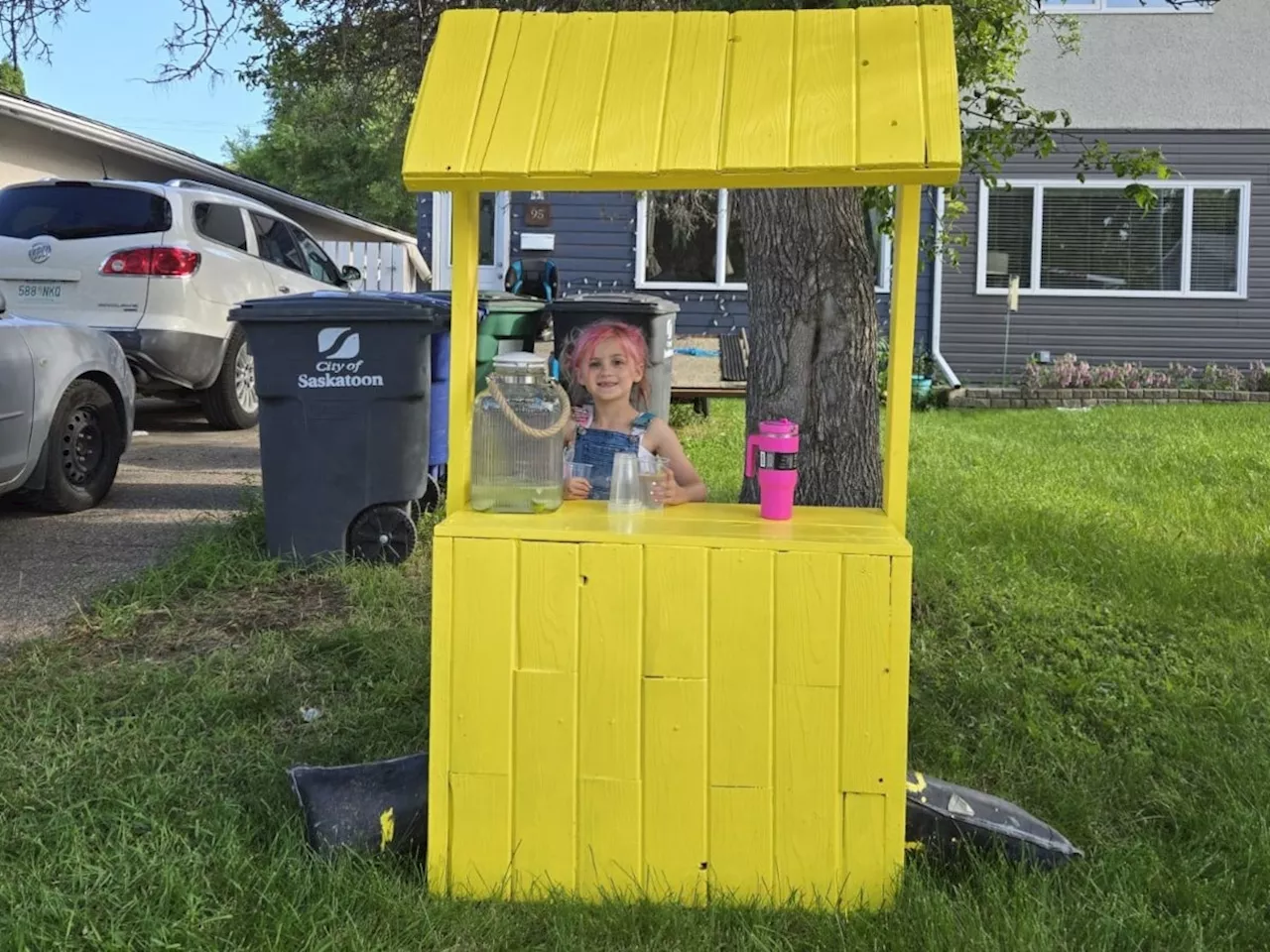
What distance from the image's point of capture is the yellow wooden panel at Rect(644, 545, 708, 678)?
254cm

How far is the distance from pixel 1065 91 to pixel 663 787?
1368 cm

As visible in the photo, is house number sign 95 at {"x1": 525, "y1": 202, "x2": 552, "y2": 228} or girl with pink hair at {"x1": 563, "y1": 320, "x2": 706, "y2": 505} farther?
house number sign 95 at {"x1": 525, "y1": 202, "x2": 552, "y2": 228}

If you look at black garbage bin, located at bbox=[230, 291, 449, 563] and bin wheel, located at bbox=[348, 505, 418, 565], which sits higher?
black garbage bin, located at bbox=[230, 291, 449, 563]

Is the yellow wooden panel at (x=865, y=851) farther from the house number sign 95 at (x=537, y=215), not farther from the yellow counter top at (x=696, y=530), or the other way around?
the house number sign 95 at (x=537, y=215)

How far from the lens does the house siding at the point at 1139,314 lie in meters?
14.0

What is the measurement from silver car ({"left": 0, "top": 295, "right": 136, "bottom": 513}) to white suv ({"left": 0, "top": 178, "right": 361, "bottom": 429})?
172 centimetres

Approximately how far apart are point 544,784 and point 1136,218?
13778 millimetres

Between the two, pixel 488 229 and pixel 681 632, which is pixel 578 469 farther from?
pixel 488 229

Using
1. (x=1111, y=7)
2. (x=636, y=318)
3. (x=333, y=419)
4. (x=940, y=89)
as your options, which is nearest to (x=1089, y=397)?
(x=1111, y=7)

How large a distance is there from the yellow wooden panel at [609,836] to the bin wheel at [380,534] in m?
2.81

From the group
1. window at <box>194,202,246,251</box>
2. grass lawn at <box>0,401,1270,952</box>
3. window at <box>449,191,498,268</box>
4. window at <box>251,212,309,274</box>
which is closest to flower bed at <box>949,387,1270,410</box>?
window at <box>449,191,498,268</box>

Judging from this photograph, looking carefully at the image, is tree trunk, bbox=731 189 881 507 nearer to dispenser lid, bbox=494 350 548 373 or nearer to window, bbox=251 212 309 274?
dispenser lid, bbox=494 350 548 373

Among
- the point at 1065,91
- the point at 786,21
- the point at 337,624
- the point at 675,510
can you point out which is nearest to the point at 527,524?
the point at 675,510

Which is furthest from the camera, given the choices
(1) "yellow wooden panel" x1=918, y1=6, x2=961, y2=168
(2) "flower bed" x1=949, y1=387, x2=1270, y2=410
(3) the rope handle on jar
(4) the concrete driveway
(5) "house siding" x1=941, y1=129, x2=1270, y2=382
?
(5) "house siding" x1=941, y1=129, x2=1270, y2=382
